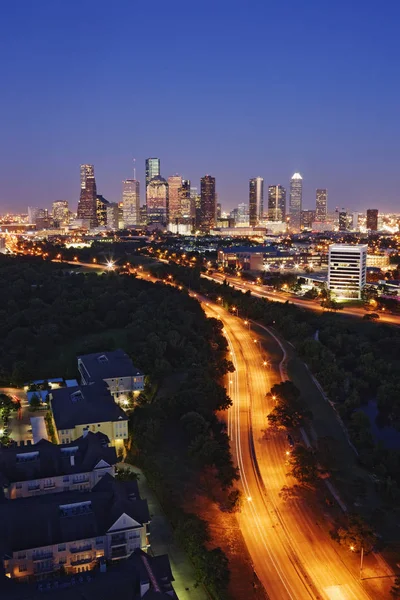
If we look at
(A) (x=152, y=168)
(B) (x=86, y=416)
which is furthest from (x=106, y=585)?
(A) (x=152, y=168)

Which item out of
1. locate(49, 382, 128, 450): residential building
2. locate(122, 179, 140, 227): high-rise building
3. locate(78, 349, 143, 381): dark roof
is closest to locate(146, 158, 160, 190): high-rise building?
locate(122, 179, 140, 227): high-rise building

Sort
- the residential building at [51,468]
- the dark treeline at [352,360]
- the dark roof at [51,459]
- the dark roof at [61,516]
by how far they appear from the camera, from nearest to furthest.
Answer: the dark roof at [61,516] < the residential building at [51,468] < the dark roof at [51,459] < the dark treeline at [352,360]

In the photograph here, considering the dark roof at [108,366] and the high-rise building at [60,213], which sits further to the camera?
the high-rise building at [60,213]

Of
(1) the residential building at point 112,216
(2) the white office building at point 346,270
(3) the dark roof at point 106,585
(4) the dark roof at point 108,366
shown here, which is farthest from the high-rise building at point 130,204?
(3) the dark roof at point 106,585

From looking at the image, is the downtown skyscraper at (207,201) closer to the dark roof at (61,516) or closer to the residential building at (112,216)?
the residential building at (112,216)

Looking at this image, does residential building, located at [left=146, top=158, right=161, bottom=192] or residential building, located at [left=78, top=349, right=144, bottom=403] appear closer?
residential building, located at [left=78, top=349, right=144, bottom=403]

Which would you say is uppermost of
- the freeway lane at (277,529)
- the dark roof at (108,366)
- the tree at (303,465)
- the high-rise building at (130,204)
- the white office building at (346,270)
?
the high-rise building at (130,204)

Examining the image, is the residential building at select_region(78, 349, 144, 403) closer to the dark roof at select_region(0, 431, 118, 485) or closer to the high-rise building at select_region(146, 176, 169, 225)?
the dark roof at select_region(0, 431, 118, 485)
